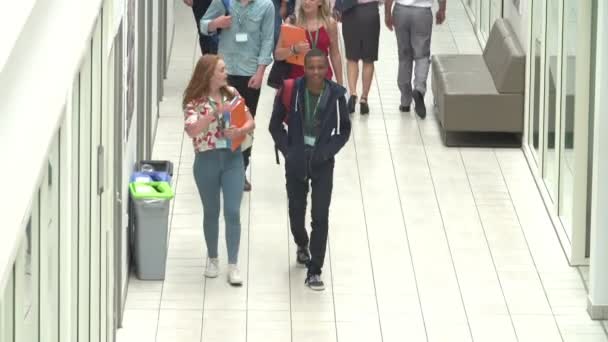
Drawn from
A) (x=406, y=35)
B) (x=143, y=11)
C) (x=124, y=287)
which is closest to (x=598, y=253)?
(x=124, y=287)

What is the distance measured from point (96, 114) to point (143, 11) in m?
5.51

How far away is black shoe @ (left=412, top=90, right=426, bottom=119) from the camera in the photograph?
16297 mm

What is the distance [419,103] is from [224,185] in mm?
5369

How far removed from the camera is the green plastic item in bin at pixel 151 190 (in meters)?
11.4

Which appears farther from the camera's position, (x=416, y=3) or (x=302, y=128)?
(x=416, y=3)

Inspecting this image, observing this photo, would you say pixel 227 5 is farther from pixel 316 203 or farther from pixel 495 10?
pixel 495 10

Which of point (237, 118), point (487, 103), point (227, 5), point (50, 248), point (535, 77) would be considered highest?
point (50, 248)

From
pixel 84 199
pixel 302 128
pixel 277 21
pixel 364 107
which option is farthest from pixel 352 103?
pixel 84 199

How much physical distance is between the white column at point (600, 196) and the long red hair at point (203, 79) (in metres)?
2.75

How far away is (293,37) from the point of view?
44.0 ft

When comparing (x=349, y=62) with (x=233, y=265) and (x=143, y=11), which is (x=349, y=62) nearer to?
(x=143, y=11)

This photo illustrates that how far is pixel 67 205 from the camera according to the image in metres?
6.16

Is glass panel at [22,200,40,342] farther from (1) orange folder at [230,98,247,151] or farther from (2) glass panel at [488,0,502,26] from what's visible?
(2) glass panel at [488,0,502,26]

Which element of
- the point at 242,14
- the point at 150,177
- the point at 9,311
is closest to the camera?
the point at 9,311
